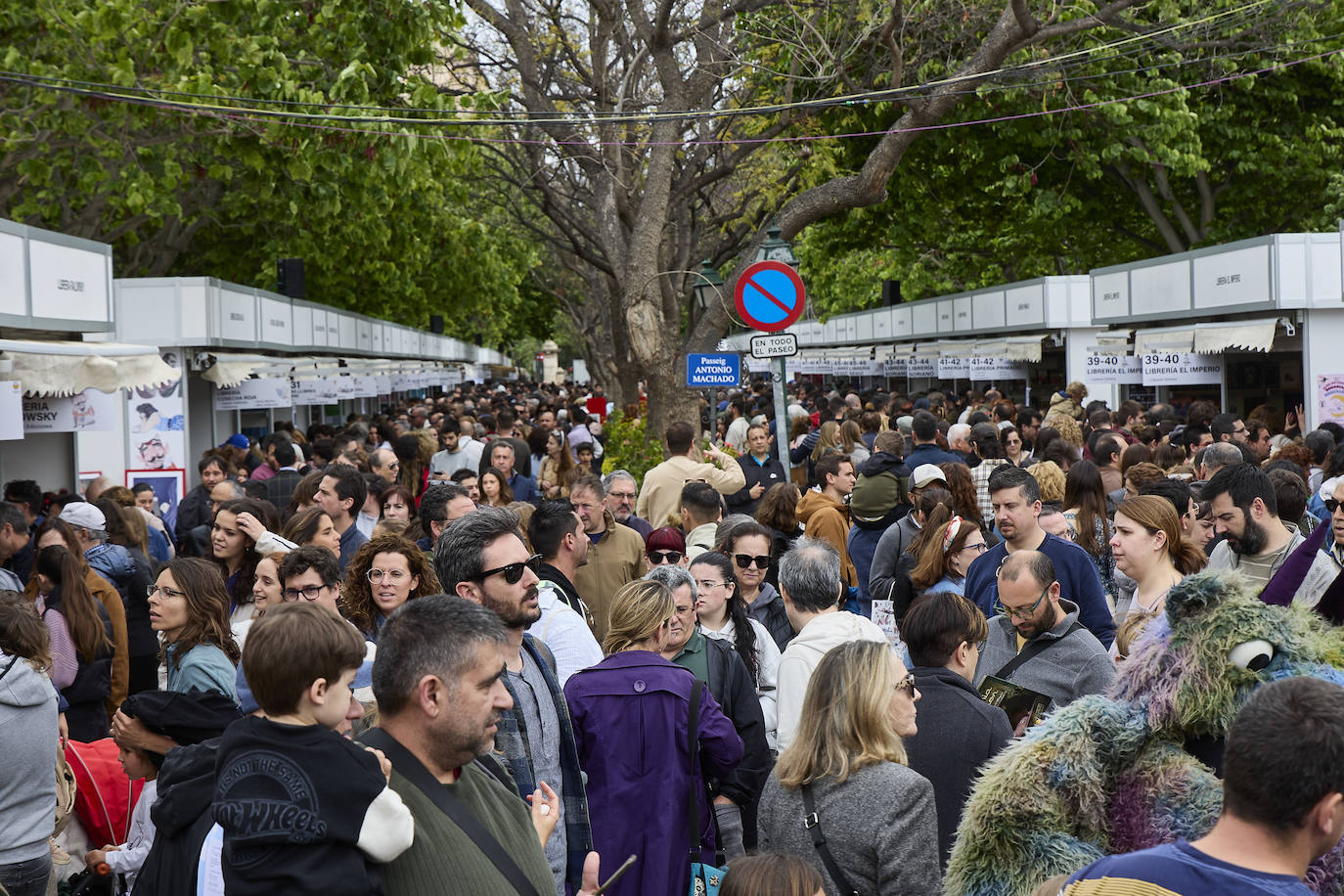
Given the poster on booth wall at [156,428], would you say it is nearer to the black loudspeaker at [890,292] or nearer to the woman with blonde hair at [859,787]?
the woman with blonde hair at [859,787]

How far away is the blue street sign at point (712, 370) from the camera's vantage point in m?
13.4

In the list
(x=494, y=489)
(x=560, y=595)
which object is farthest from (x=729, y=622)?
(x=494, y=489)

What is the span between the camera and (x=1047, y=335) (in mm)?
22812

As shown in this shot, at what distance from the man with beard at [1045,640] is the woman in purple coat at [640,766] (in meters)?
1.27

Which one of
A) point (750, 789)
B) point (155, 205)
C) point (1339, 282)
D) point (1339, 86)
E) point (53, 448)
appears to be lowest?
point (750, 789)

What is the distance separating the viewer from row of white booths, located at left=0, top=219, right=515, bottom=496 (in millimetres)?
10711

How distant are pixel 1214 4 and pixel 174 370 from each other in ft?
55.9

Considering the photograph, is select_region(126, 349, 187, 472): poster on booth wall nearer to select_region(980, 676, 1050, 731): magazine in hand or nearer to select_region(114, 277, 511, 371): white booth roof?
select_region(114, 277, 511, 371): white booth roof

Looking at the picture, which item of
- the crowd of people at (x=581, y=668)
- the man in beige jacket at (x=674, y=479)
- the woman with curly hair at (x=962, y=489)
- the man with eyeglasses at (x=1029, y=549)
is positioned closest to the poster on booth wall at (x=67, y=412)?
the crowd of people at (x=581, y=668)

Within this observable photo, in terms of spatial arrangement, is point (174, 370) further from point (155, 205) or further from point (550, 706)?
point (550, 706)

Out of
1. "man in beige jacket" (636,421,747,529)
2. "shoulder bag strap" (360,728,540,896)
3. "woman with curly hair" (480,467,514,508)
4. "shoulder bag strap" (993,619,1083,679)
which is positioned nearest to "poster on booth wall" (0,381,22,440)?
"woman with curly hair" (480,467,514,508)

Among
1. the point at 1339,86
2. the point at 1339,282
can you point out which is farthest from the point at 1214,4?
the point at 1339,282

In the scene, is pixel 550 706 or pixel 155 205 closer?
pixel 550 706

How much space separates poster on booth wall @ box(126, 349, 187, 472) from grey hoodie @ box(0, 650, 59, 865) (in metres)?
10.4
